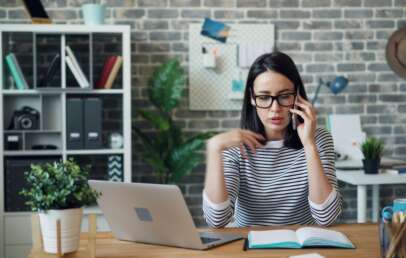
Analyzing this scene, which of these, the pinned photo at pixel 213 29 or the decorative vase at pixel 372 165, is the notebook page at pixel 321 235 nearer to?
the decorative vase at pixel 372 165

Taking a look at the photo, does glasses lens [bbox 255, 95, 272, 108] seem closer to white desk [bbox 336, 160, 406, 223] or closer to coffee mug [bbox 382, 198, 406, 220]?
coffee mug [bbox 382, 198, 406, 220]

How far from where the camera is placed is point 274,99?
7.05ft

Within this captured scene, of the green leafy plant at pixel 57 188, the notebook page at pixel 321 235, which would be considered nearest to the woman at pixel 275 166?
the notebook page at pixel 321 235

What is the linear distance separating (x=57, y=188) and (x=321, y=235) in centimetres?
78

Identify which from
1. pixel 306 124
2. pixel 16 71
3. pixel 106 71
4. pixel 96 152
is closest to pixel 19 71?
pixel 16 71

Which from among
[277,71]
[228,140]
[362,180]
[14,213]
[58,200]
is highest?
[277,71]

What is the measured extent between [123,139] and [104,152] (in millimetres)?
156

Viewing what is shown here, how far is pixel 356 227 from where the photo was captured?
6.64 feet

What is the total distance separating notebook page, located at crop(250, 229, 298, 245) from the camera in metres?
1.78

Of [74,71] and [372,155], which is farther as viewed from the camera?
[74,71]

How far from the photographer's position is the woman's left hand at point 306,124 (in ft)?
6.98

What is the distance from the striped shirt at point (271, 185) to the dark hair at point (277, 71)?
2.9 inches

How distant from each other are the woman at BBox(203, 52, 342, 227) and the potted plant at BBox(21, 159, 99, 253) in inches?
22.0

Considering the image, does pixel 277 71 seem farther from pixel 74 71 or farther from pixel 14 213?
pixel 14 213
